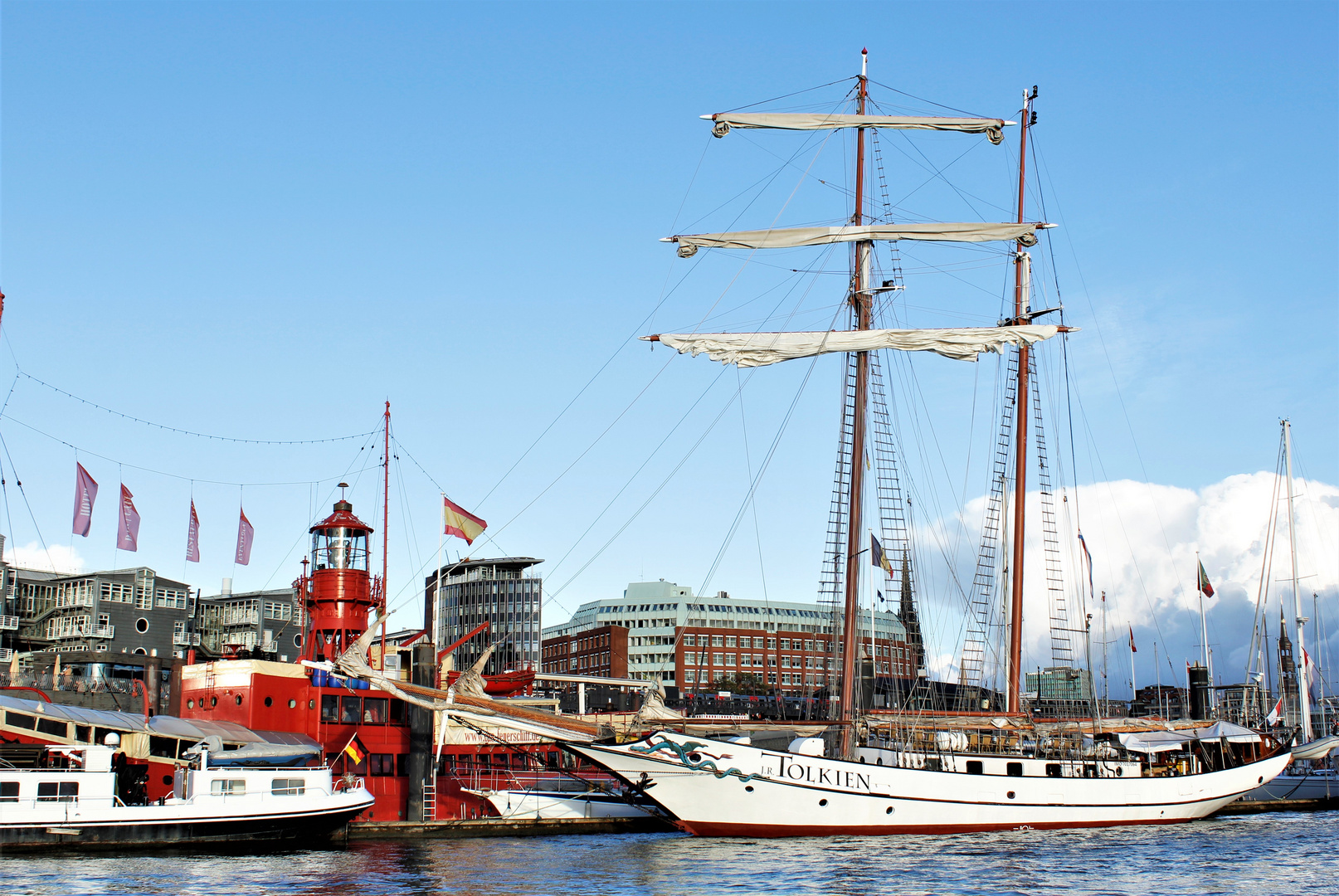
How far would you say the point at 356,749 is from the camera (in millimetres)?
45406

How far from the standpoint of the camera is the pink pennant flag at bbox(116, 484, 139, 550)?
5212cm

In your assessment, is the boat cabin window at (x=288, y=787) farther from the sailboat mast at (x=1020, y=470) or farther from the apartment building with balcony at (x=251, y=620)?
the apartment building with balcony at (x=251, y=620)

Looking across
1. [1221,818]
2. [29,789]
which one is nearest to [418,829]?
[29,789]

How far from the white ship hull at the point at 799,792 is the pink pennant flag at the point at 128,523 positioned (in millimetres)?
23019

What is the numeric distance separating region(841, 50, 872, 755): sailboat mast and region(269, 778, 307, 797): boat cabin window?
1865cm

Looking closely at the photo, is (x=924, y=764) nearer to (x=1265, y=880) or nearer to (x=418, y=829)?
(x=1265, y=880)

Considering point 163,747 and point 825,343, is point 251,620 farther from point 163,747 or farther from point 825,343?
point 825,343

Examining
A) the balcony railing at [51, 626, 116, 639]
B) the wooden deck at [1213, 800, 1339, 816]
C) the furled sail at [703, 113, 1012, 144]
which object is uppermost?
the furled sail at [703, 113, 1012, 144]

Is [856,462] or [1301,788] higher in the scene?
[856,462]

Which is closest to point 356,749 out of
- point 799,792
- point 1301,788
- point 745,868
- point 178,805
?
point 178,805

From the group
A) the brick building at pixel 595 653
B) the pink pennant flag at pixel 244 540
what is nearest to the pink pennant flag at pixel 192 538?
the pink pennant flag at pixel 244 540

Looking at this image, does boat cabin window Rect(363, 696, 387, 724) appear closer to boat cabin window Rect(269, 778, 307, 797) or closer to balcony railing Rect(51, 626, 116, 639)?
boat cabin window Rect(269, 778, 307, 797)

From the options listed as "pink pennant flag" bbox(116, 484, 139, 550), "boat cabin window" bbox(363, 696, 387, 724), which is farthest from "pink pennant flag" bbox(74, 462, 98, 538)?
"boat cabin window" bbox(363, 696, 387, 724)

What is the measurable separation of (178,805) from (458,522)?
49.4 ft
